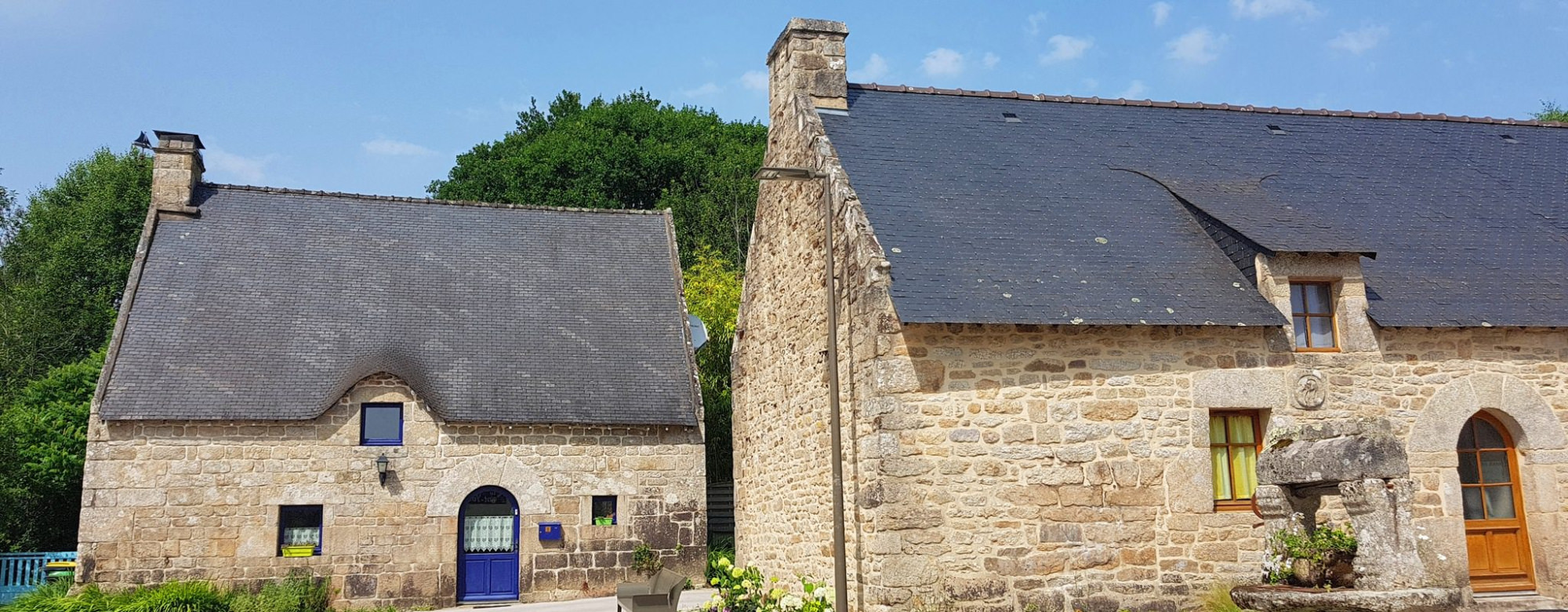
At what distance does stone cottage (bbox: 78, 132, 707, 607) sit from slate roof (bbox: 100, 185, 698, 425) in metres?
0.04

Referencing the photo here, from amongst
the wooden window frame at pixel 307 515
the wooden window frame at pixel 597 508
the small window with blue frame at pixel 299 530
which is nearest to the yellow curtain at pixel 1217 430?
the wooden window frame at pixel 597 508

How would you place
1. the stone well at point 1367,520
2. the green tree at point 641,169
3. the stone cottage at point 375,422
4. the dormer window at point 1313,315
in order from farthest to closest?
the green tree at point 641,169, the stone cottage at point 375,422, the dormer window at point 1313,315, the stone well at point 1367,520

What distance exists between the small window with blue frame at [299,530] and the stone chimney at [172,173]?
18.4ft

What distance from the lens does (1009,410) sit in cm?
994

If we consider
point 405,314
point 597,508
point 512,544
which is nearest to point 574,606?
point 512,544

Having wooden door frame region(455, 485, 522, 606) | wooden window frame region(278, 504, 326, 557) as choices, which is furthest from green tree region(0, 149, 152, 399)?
wooden door frame region(455, 485, 522, 606)

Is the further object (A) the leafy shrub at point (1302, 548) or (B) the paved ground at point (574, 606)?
(B) the paved ground at point (574, 606)

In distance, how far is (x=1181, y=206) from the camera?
1228cm

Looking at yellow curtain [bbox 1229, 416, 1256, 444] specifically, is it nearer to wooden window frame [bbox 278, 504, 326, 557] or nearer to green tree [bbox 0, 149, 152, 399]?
wooden window frame [bbox 278, 504, 326, 557]

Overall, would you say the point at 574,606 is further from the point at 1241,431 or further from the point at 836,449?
the point at 1241,431

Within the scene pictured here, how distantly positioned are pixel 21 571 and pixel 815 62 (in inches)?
512

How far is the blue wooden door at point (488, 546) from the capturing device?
49.8ft

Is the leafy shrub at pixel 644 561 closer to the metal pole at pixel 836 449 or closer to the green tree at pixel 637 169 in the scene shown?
the metal pole at pixel 836 449

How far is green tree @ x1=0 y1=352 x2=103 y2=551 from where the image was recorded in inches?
705
